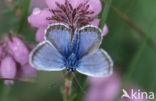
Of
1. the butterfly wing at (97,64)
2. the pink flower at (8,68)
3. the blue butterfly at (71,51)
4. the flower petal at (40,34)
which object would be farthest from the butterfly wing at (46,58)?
the pink flower at (8,68)

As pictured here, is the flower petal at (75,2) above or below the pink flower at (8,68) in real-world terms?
above

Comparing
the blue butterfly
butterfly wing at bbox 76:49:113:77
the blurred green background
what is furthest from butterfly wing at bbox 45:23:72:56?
the blurred green background

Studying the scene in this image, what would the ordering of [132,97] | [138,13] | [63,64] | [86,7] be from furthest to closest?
[138,13] < [132,97] < [86,7] < [63,64]

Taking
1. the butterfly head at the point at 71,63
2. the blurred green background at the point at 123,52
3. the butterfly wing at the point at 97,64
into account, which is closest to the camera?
the butterfly wing at the point at 97,64

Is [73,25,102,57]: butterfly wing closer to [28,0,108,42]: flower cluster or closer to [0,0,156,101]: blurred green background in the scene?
[28,0,108,42]: flower cluster

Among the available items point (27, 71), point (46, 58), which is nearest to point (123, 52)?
point (27, 71)

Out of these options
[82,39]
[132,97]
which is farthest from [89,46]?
[132,97]

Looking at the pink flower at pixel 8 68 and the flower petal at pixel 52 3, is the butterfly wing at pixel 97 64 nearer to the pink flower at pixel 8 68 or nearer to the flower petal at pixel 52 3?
the flower petal at pixel 52 3

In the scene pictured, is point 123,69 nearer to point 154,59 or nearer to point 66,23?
point 154,59
